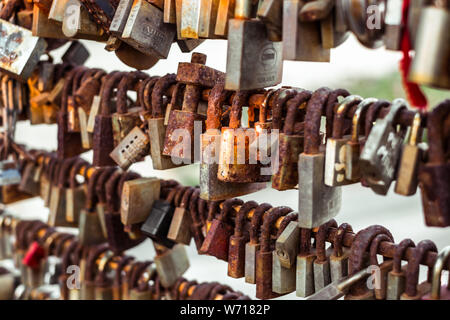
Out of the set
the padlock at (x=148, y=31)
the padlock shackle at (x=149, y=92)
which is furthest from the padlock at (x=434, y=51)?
the padlock shackle at (x=149, y=92)

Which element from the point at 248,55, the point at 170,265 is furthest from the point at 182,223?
the point at 248,55

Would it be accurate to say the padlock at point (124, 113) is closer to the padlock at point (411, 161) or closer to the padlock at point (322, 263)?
the padlock at point (322, 263)

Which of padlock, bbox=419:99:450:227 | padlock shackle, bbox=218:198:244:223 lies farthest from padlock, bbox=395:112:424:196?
padlock shackle, bbox=218:198:244:223

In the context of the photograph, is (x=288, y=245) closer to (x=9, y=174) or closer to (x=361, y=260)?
(x=361, y=260)

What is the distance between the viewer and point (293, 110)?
0.98 m

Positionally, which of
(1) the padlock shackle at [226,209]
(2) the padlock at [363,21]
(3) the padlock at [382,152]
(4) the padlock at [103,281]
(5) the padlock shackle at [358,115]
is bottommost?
(4) the padlock at [103,281]

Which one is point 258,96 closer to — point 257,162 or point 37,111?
point 257,162

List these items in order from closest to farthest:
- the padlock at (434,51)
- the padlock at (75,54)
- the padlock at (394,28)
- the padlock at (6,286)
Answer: the padlock at (434,51), the padlock at (394,28), the padlock at (75,54), the padlock at (6,286)

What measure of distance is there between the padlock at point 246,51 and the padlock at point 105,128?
1.40 feet

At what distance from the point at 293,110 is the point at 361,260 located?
26cm

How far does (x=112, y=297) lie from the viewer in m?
1.60

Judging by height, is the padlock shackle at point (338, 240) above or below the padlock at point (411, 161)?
below

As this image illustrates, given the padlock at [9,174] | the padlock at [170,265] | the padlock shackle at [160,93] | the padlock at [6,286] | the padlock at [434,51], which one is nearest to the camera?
the padlock at [434,51]

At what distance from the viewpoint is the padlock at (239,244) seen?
1.17m
